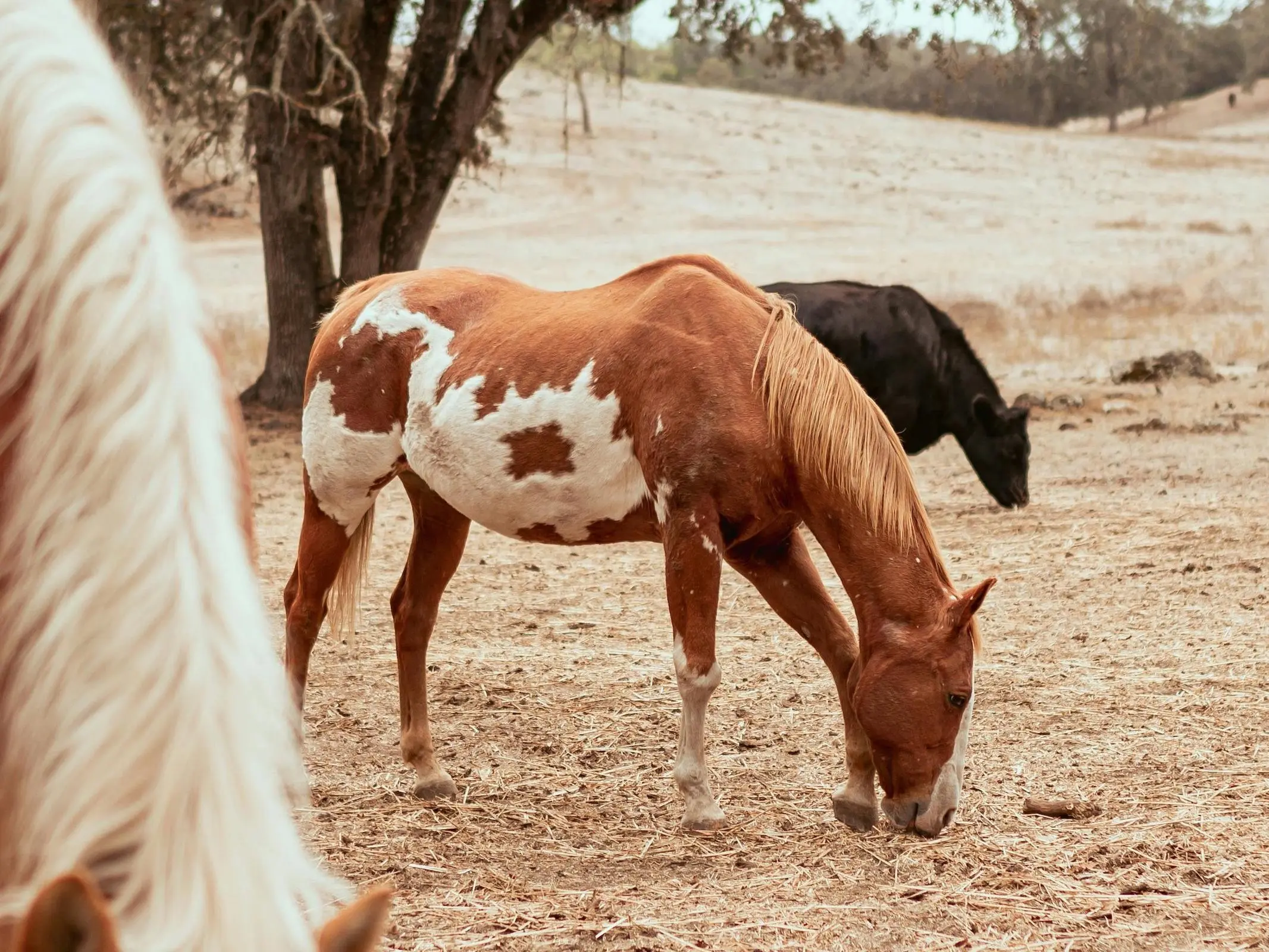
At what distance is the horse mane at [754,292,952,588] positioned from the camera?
4090mm

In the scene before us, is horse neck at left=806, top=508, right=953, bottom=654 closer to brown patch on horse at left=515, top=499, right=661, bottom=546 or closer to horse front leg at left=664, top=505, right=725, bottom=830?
horse front leg at left=664, top=505, right=725, bottom=830

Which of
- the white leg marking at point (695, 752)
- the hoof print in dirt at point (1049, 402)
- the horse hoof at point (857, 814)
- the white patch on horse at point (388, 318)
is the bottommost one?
the hoof print in dirt at point (1049, 402)

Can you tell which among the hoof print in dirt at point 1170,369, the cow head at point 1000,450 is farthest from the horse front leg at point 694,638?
the hoof print in dirt at point 1170,369

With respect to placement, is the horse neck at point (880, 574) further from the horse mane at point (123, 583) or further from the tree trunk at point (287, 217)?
the tree trunk at point (287, 217)

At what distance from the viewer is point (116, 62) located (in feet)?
6.08

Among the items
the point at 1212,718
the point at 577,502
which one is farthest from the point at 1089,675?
the point at 577,502

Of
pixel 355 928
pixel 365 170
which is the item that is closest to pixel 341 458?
pixel 355 928

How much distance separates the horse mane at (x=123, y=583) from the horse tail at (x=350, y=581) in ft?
11.5

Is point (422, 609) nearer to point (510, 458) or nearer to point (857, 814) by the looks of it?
point (510, 458)

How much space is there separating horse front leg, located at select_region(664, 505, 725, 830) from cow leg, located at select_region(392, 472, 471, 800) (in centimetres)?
94

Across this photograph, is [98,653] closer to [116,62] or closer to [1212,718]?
[116,62]

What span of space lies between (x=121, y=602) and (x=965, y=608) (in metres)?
2.99

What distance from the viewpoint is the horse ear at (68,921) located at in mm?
1044

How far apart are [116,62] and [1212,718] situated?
467 cm
